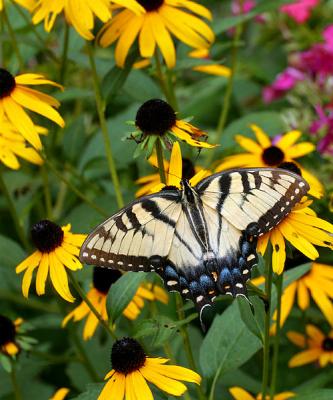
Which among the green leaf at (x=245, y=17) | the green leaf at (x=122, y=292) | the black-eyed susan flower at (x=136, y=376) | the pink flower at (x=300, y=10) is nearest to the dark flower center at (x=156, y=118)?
A: the green leaf at (x=122, y=292)

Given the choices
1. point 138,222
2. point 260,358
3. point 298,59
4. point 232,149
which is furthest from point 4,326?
point 298,59

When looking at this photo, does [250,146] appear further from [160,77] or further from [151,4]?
[151,4]

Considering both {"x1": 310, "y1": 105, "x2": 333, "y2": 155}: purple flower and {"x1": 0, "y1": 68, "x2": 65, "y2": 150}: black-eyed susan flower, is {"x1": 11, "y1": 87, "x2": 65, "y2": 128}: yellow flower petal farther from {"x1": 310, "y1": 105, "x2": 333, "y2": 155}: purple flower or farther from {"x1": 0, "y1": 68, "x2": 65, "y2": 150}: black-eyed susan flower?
{"x1": 310, "y1": 105, "x2": 333, "y2": 155}: purple flower

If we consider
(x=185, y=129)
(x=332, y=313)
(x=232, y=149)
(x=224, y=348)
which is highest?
(x=232, y=149)

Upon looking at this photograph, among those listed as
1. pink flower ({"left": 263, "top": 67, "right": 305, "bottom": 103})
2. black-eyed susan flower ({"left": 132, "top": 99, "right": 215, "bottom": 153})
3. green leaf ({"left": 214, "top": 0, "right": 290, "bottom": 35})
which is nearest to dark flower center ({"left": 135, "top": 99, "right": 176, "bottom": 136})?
black-eyed susan flower ({"left": 132, "top": 99, "right": 215, "bottom": 153})

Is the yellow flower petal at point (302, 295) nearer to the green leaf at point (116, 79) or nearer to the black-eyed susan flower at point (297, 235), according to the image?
the black-eyed susan flower at point (297, 235)

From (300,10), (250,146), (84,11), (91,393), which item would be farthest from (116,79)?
(300,10)

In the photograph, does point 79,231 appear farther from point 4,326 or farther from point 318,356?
point 318,356
